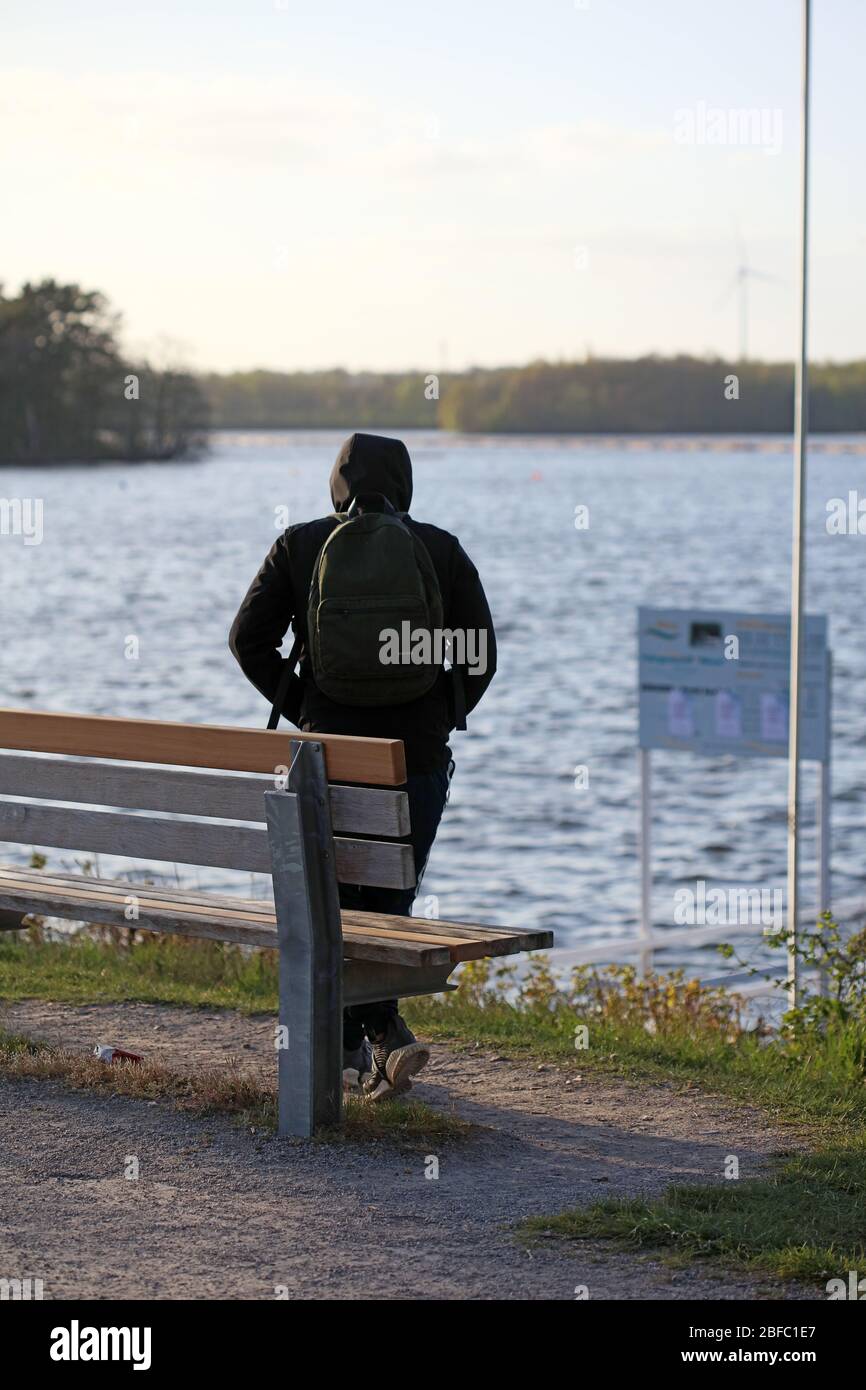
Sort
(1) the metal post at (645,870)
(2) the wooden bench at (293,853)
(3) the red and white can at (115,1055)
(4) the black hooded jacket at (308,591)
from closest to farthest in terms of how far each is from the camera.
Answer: (2) the wooden bench at (293,853) → (4) the black hooded jacket at (308,591) → (3) the red and white can at (115,1055) → (1) the metal post at (645,870)

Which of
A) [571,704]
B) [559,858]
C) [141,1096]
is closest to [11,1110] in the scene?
[141,1096]

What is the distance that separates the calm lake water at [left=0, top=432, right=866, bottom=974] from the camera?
16828mm

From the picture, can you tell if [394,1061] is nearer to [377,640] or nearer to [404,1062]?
[404,1062]

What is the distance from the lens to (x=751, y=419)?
79062 millimetres

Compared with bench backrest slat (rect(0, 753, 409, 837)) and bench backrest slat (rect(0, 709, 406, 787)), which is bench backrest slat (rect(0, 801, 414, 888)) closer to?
bench backrest slat (rect(0, 753, 409, 837))

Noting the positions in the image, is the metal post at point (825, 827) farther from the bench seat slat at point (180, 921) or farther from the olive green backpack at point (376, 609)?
the bench seat slat at point (180, 921)

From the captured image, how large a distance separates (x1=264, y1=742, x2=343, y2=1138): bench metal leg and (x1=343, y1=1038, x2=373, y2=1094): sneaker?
1.52 feet

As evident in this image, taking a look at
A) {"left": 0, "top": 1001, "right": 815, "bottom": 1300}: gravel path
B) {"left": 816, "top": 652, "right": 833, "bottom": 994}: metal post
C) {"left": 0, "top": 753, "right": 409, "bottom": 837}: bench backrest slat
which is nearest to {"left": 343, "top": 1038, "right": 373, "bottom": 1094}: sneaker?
{"left": 0, "top": 1001, "right": 815, "bottom": 1300}: gravel path

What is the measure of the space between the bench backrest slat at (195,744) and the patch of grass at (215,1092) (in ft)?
3.13

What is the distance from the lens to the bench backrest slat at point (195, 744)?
187 inches

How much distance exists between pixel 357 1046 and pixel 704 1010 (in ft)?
9.29

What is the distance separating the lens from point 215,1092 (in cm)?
518

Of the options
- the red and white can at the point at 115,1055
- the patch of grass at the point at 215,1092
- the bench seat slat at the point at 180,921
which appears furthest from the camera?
the red and white can at the point at 115,1055

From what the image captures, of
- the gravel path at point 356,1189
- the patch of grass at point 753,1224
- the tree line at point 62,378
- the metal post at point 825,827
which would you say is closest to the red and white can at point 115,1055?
the gravel path at point 356,1189
